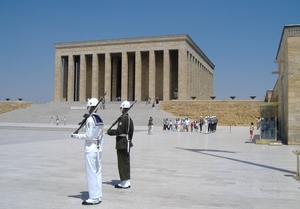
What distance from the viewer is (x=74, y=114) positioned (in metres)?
37.4

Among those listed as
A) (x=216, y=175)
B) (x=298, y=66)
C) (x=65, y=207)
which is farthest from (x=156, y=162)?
(x=298, y=66)

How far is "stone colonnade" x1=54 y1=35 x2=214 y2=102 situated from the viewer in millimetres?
43938

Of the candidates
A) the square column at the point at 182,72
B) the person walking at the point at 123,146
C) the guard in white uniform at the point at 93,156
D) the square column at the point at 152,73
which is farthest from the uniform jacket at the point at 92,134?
the square column at the point at 152,73

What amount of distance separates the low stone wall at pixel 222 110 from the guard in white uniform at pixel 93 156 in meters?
32.8

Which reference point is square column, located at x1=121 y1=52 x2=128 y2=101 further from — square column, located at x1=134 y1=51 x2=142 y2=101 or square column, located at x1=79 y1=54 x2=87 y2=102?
square column, located at x1=79 y1=54 x2=87 y2=102

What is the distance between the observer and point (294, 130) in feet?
48.5

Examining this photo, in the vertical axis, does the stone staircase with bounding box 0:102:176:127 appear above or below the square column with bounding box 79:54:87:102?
below

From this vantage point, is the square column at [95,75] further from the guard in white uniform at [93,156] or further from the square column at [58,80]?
the guard in white uniform at [93,156]

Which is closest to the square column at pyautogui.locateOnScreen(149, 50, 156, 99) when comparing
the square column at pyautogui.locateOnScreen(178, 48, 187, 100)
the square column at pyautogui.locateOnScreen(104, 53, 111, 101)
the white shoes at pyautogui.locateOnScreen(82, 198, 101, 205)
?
the square column at pyautogui.locateOnScreen(178, 48, 187, 100)

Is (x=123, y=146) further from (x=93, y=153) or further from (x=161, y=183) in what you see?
(x=161, y=183)

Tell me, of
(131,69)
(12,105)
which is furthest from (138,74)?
(12,105)

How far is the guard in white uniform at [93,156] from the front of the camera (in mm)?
5008

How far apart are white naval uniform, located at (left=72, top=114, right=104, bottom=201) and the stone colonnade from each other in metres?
38.2

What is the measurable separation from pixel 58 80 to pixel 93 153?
1831 inches
